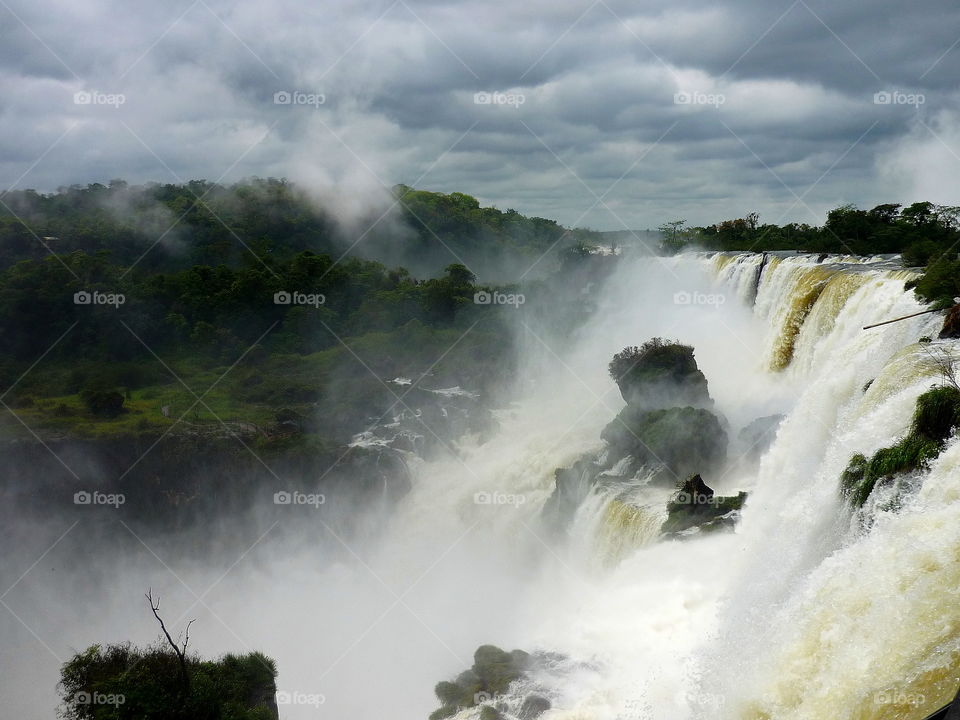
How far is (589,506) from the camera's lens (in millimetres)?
20609

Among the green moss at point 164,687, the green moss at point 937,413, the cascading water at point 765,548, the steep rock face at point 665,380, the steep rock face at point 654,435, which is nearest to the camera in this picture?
the cascading water at point 765,548

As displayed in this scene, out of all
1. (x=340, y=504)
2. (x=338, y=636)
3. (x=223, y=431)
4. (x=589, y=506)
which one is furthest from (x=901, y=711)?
(x=223, y=431)

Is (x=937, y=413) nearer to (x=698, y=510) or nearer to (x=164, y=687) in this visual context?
(x=698, y=510)

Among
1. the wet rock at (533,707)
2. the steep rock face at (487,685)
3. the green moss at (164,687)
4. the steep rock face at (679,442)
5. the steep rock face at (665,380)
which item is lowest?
the wet rock at (533,707)

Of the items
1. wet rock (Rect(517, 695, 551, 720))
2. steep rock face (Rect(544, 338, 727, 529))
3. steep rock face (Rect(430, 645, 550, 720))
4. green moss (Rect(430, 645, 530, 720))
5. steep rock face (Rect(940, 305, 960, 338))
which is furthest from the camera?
steep rock face (Rect(544, 338, 727, 529))

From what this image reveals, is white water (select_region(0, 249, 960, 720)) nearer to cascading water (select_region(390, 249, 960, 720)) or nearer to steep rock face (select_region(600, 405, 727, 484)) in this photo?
cascading water (select_region(390, 249, 960, 720))

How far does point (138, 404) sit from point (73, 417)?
11.2 ft

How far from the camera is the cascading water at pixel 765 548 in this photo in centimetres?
686

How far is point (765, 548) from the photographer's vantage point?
477 inches

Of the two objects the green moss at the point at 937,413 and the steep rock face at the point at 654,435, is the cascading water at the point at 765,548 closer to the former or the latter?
the green moss at the point at 937,413

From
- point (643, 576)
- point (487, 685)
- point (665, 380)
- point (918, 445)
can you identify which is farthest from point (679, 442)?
point (918, 445)

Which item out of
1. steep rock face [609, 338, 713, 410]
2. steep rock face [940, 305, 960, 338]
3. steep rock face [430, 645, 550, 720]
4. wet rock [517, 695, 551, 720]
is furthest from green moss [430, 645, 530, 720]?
steep rock face [609, 338, 713, 410]

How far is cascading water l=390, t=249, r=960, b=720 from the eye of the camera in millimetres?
6863

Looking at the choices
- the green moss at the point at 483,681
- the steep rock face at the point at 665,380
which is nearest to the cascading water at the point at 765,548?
the green moss at the point at 483,681
